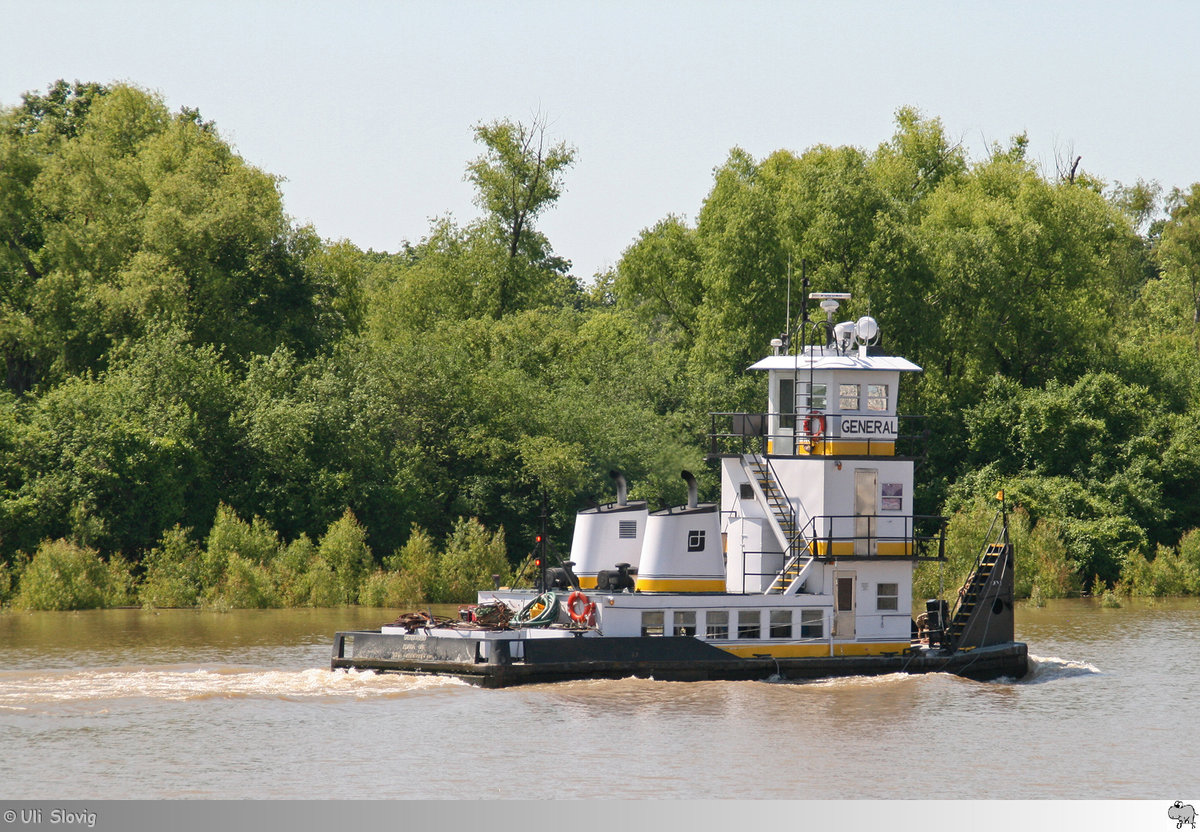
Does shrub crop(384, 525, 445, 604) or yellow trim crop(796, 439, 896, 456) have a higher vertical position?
yellow trim crop(796, 439, 896, 456)

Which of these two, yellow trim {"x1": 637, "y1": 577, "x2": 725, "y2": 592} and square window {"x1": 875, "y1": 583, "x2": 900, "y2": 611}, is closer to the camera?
yellow trim {"x1": 637, "y1": 577, "x2": 725, "y2": 592}

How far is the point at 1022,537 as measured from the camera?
168ft

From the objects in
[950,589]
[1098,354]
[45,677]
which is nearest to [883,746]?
[45,677]

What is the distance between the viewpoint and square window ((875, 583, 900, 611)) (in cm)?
3097

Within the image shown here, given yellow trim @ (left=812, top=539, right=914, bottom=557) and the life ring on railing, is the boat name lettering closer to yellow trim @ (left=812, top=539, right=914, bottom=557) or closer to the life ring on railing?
the life ring on railing

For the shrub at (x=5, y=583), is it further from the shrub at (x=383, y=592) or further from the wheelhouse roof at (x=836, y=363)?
the wheelhouse roof at (x=836, y=363)

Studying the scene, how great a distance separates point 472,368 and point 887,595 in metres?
30.8

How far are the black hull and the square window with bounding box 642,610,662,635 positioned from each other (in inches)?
19.4

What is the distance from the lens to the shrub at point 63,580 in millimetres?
41469

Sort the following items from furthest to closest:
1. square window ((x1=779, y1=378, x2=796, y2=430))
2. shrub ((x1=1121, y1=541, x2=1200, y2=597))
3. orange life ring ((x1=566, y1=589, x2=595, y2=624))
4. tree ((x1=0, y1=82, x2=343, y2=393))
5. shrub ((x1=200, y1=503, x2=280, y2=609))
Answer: tree ((x1=0, y1=82, x2=343, y2=393))
shrub ((x1=1121, y1=541, x2=1200, y2=597))
shrub ((x1=200, y1=503, x2=280, y2=609))
square window ((x1=779, y1=378, x2=796, y2=430))
orange life ring ((x1=566, y1=589, x2=595, y2=624))

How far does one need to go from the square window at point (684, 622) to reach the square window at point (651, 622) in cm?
33

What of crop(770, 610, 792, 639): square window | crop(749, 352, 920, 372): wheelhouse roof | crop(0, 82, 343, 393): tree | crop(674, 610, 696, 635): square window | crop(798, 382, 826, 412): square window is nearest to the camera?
crop(674, 610, 696, 635): square window

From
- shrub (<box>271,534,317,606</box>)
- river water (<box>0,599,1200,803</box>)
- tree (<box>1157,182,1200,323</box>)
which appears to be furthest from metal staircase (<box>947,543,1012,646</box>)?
tree (<box>1157,182,1200,323</box>)

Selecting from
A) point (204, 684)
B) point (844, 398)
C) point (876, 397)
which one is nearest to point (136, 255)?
point (204, 684)
